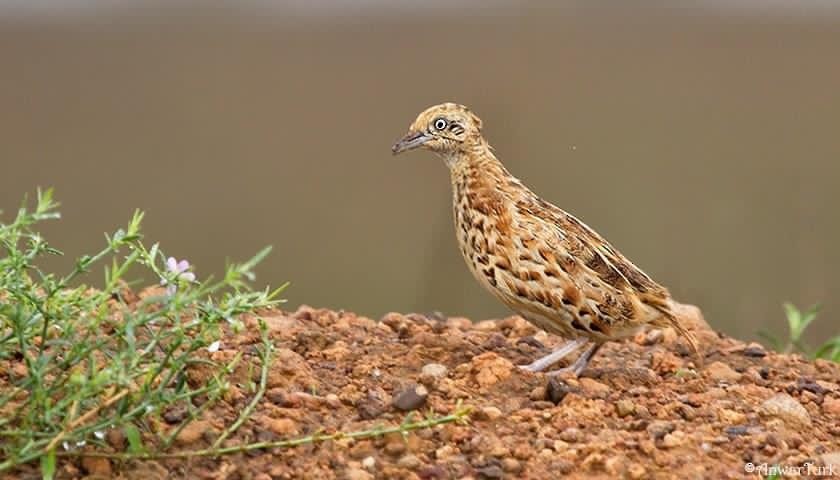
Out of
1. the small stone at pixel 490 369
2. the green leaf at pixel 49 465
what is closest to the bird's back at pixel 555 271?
the small stone at pixel 490 369

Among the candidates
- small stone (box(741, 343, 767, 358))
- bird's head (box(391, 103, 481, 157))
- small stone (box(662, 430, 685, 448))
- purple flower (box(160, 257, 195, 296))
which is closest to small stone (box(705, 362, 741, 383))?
small stone (box(741, 343, 767, 358))

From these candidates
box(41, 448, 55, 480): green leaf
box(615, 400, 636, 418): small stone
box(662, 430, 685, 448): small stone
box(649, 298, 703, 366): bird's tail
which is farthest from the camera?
box(649, 298, 703, 366): bird's tail

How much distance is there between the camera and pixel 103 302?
13.5 feet

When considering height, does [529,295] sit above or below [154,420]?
above

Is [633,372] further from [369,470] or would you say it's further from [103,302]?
[103,302]

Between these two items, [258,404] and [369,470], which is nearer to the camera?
[369,470]

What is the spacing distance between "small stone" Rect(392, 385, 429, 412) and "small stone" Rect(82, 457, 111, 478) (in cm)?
94

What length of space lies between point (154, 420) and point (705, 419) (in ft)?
5.87

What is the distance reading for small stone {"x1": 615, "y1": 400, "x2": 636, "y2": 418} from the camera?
488 cm

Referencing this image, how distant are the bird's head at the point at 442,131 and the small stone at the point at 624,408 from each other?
4.44 feet

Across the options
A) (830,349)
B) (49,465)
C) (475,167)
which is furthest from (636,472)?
(830,349)

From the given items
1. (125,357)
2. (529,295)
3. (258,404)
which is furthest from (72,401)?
(529,295)

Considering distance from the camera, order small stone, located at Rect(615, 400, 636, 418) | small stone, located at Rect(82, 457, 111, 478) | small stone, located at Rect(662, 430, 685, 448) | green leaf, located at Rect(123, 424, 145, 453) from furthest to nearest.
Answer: small stone, located at Rect(615, 400, 636, 418), small stone, located at Rect(662, 430, 685, 448), small stone, located at Rect(82, 457, 111, 478), green leaf, located at Rect(123, 424, 145, 453)

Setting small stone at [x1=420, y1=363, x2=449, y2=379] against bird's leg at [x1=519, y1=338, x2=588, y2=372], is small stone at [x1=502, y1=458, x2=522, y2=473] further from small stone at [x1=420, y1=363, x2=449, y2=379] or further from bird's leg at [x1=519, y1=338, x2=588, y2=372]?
bird's leg at [x1=519, y1=338, x2=588, y2=372]
